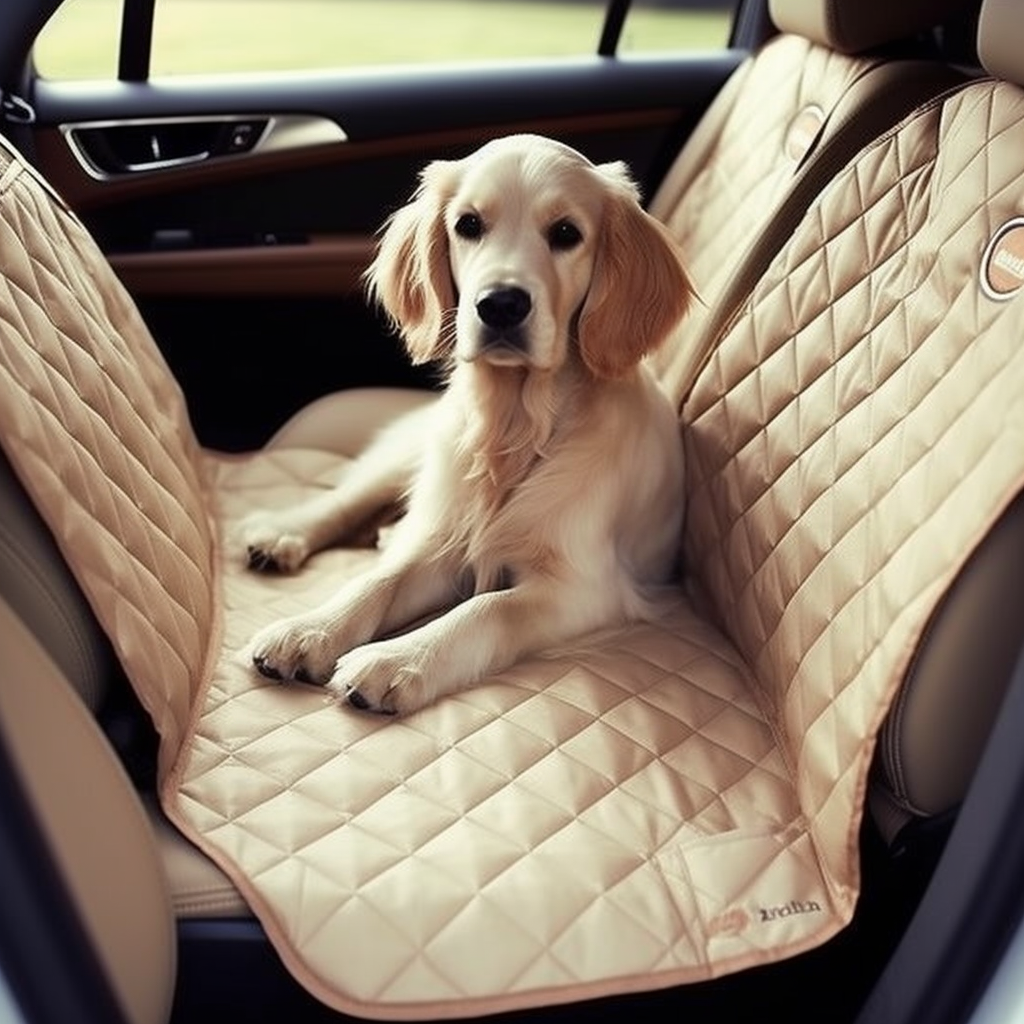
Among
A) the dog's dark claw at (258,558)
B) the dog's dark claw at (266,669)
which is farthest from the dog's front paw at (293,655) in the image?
the dog's dark claw at (258,558)

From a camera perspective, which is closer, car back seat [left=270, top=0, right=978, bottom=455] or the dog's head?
the dog's head

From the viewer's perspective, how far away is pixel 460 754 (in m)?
1.54

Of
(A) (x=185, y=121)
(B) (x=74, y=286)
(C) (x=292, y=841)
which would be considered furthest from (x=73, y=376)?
(A) (x=185, y=121)

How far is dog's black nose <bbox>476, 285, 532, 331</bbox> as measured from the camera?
175cm

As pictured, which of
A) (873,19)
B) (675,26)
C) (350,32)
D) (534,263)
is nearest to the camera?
(534,263)

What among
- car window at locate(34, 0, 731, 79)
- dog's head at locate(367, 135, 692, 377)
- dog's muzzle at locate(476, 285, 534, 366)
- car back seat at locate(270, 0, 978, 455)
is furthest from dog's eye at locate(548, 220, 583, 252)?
car window at locate(34, 0, 731, 79)

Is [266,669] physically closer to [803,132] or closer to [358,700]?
[358,700]

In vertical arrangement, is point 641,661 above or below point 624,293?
below

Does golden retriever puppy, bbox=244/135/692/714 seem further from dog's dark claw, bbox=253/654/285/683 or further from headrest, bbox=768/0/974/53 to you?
headrest, bbox=768/0/974/53

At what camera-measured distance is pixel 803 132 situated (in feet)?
7.09

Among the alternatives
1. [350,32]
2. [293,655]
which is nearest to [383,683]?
[293,655]

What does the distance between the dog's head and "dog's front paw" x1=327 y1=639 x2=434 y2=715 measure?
1.38ft

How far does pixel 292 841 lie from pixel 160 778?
0.16 meters

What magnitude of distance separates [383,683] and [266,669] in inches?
6.5
